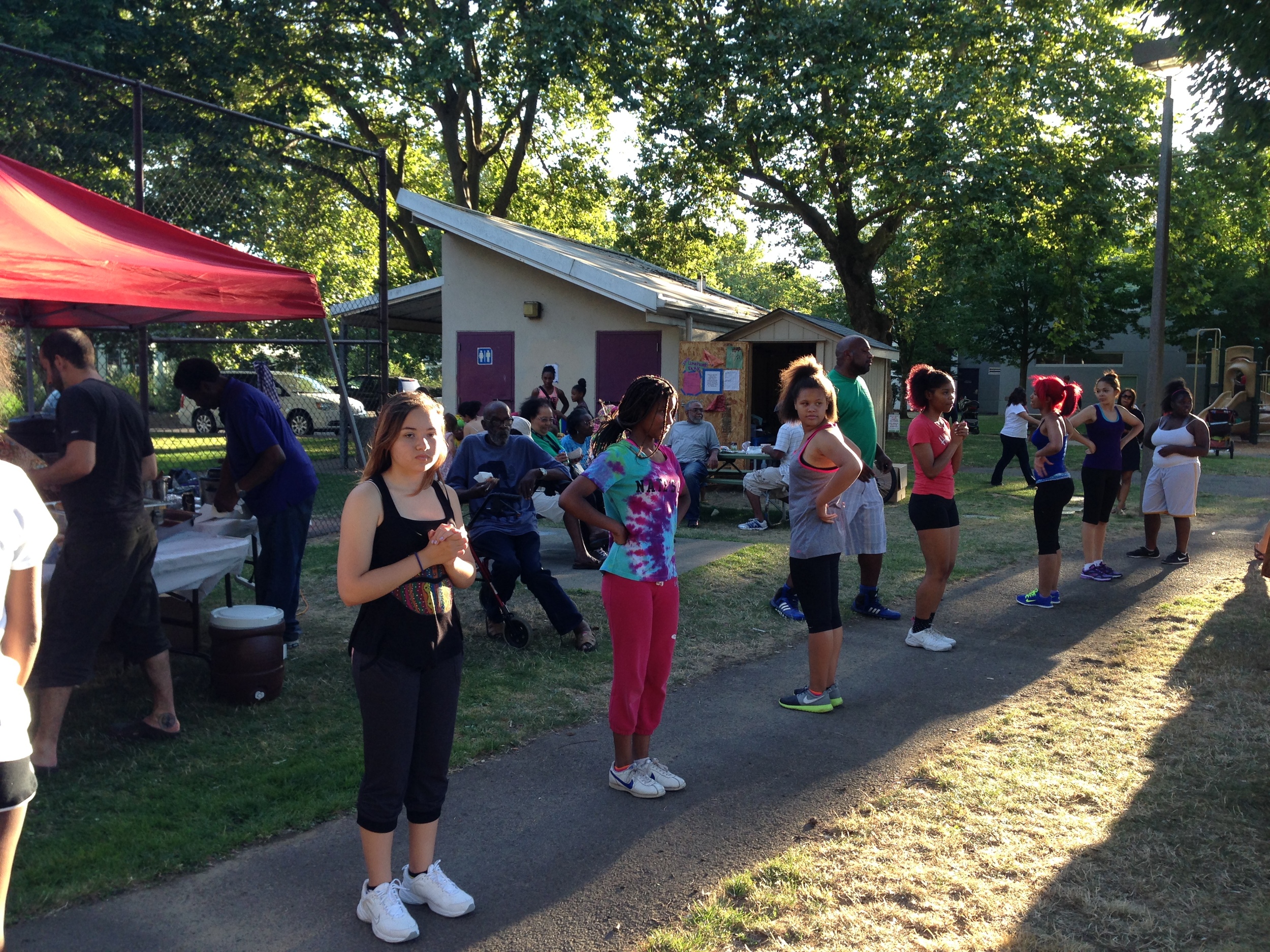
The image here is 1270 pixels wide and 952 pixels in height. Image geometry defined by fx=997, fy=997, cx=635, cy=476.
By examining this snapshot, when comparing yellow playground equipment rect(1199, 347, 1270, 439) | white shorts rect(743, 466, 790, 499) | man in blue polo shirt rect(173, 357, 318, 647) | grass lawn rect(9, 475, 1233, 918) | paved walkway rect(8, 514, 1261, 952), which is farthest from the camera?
yellow playground equipment rect(1199, 347, 1270, 439)

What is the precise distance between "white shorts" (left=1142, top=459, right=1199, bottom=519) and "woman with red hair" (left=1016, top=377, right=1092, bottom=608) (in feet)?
7.75

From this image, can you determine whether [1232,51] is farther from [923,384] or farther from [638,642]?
[638,642]

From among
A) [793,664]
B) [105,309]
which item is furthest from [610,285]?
[793,664]

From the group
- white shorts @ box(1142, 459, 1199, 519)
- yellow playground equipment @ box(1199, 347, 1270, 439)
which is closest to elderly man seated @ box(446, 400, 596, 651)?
Answer: white shorts @ box(1142, 459, 1199, 519)

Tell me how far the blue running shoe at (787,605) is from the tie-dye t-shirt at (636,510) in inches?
138

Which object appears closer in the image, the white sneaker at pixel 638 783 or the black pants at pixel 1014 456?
the white sneaker at pixel 638 783

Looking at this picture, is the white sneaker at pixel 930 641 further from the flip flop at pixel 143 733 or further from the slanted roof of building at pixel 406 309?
the slanted roof of building at pixel 406 309

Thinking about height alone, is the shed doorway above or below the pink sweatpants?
above

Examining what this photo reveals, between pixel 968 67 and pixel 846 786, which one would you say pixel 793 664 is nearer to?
pixel 846 786

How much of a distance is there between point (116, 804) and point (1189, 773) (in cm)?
455

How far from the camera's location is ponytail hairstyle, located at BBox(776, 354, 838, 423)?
495 centimetres

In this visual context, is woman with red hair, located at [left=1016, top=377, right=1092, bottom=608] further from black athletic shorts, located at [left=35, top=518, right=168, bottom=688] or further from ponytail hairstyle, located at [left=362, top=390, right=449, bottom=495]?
black athletic shorts, located at [left=35, top=518, right=168, bottom=688]

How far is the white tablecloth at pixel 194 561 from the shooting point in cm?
518

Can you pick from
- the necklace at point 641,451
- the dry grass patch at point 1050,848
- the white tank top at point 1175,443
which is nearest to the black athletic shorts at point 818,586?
the dry grass patch at point 1050,848
